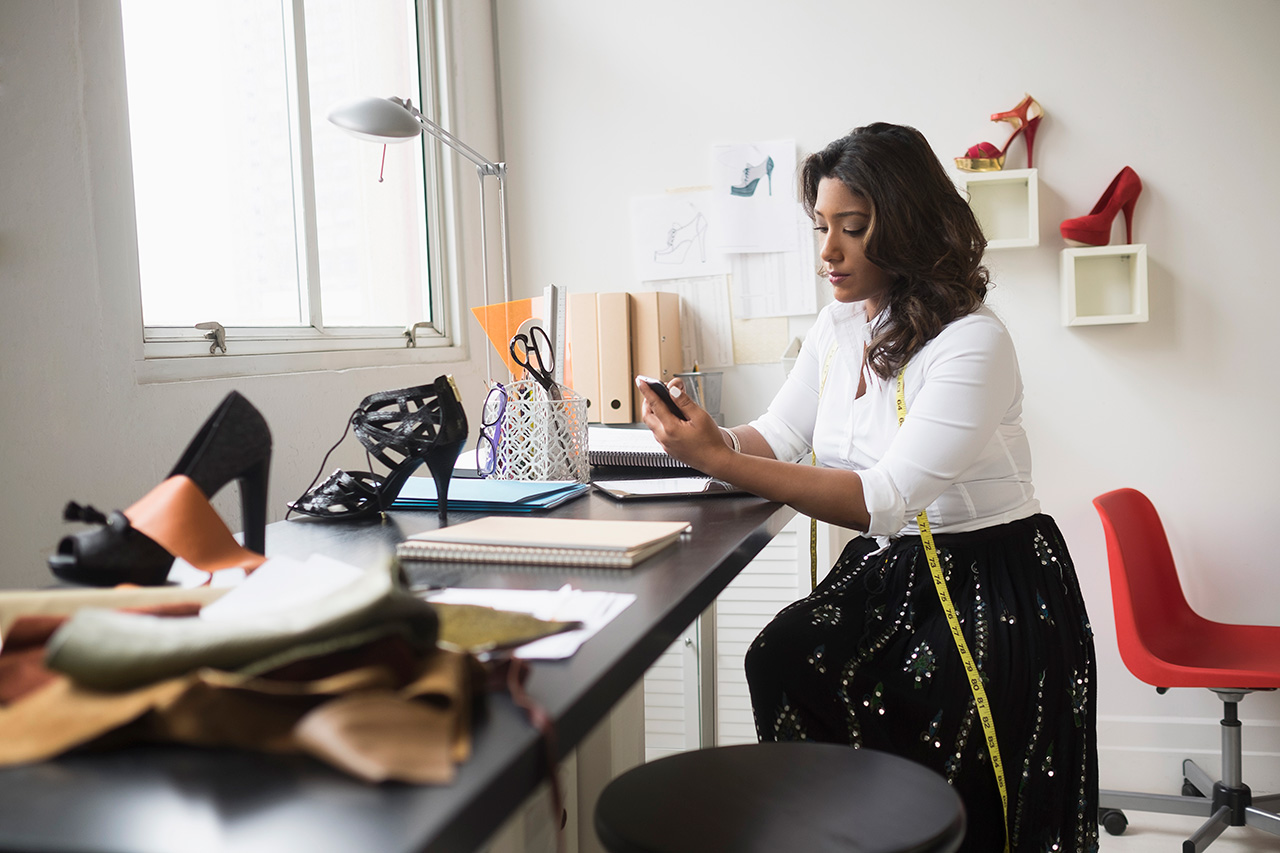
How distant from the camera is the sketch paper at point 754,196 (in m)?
2.71

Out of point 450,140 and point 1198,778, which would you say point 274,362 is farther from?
point 1198,778

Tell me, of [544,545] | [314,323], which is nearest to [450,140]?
[314,323]

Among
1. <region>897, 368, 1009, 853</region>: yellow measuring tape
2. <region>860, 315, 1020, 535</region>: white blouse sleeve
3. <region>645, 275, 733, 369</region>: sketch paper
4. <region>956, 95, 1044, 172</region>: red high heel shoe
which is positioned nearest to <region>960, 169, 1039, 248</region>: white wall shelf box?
<region>956, 95, 1044, 172</region>: red high heel shoe

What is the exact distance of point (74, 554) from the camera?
0.79 meters

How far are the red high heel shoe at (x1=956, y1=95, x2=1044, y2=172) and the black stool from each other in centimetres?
187

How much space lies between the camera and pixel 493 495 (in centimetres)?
134

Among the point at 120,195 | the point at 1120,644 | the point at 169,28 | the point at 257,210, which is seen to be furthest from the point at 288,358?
the point at 1120,644

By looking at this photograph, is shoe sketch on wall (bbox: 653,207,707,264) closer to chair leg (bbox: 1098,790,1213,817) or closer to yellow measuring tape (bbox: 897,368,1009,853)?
yellow measuring tape (bbox: 897,368,1009,853)

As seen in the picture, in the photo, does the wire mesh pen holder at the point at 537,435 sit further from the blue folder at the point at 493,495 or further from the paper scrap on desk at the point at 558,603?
the paper scrap on desk at the point at 558,603

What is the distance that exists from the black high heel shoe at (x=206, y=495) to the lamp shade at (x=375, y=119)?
2.84 feet

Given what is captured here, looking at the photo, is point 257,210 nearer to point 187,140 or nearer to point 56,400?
point 187,140

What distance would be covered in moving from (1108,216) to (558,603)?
2.15 meters

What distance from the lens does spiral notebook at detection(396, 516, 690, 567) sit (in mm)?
974

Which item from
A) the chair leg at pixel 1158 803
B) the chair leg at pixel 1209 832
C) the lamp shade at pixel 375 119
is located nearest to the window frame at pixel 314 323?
the lamp shade at pixel 375 119
